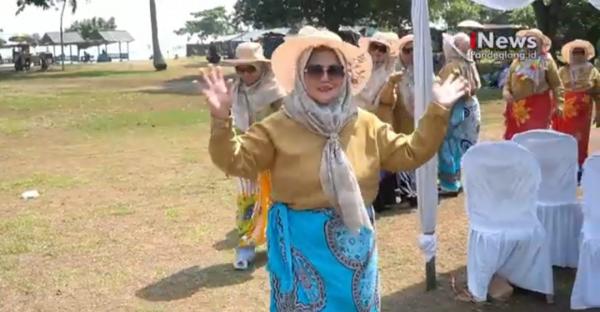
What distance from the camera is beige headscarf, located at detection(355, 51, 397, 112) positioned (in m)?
7.47

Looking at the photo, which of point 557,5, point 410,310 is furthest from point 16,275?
point 557,5

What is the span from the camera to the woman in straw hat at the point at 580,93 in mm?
9062

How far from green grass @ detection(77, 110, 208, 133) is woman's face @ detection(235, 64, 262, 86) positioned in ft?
36.4

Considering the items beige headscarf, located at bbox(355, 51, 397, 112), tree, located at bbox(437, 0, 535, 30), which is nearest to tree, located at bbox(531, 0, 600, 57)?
tree, located at bbox(437, 0, 535, 30)

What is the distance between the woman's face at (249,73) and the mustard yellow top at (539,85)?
3826 mm

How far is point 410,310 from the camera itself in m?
4.97

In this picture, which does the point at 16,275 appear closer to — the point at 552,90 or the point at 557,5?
the point at 552,90

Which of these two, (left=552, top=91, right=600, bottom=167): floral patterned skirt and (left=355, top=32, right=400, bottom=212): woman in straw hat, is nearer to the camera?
(left=355, top=32, right=400, bottom=212): woman in straw hat

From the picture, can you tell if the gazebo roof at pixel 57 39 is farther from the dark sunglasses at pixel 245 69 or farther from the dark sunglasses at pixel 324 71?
the dark sunglasses at pixel 324 71

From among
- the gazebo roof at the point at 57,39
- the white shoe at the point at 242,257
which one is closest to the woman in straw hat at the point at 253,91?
the white shoe at the point at 242,257

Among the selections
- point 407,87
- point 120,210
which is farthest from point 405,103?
point 120,210

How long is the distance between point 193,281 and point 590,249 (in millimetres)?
2876

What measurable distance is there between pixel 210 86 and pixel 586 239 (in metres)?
2.90

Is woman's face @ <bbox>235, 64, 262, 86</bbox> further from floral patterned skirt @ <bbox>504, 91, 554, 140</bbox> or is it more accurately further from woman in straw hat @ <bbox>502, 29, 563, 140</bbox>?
floral patterned skirt @ <bbox>504, 91, 554, 140</bbox>
